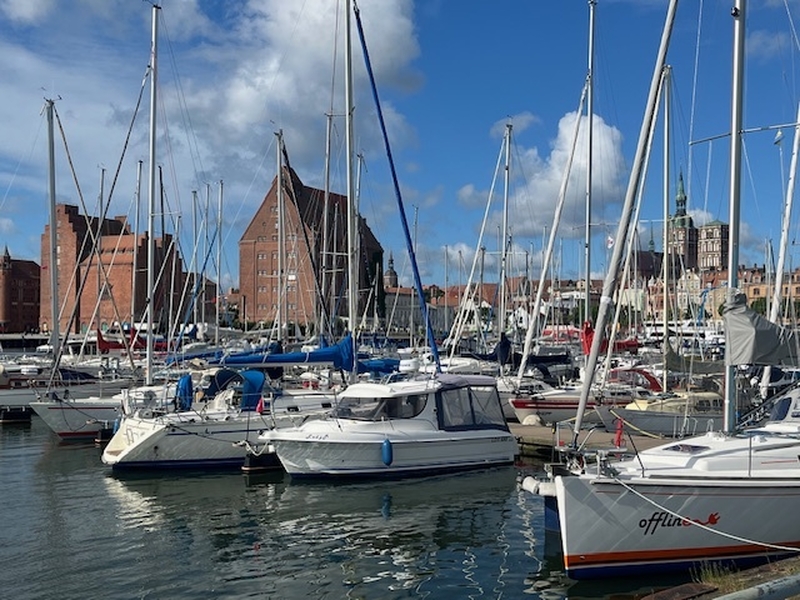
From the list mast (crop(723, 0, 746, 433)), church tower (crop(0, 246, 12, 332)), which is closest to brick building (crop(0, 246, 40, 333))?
church tower (crop(0, 246, 12, 332))

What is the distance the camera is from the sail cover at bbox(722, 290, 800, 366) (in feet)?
42.7

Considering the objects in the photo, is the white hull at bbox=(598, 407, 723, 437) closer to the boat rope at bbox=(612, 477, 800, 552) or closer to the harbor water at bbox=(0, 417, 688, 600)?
the harbor water at bbox=(0, 417, 688, 600)

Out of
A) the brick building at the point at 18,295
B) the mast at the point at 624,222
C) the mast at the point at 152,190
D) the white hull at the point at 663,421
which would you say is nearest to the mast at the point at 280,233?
the mast at the point at 152,190

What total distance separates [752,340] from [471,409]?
31.4 feet

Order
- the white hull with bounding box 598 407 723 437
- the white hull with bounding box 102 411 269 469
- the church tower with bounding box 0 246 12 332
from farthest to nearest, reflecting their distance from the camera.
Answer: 1. the church tower with bounding box 0 246 12 332
2. the white hull with bounding box 598 407 723 437
3. the white hull with bounding box 102 411 269 469

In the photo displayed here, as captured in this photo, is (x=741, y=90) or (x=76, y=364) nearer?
(x=741, y=90)

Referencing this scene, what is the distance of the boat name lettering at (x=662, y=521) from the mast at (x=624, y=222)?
5.52 ft

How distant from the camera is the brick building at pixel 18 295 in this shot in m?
154

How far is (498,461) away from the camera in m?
21.3

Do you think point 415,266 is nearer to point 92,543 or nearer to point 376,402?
point 376,402

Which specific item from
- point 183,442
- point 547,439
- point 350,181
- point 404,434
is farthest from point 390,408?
point 350,181

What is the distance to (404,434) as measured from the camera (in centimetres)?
2039

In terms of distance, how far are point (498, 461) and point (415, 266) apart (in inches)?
291

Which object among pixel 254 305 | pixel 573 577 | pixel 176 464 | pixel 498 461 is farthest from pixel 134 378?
pixel 254 305
